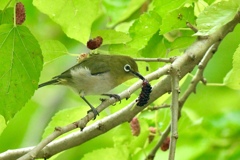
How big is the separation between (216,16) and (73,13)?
371 millimetres

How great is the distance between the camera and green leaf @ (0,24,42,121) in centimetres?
118

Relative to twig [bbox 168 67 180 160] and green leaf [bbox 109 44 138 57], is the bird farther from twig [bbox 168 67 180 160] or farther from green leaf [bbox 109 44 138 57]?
twig [bbox 168 67 180 160]

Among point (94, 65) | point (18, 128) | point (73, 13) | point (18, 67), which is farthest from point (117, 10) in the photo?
point (18, 128)

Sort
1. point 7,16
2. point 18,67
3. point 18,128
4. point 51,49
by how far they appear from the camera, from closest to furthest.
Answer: point 18,67
point 7,16
point 51,49
point 18,128

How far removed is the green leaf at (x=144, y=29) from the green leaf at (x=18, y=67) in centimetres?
29

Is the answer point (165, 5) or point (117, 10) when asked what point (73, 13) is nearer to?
point (165, 5)

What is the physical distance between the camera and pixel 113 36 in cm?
137

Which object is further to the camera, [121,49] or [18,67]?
[121,49]

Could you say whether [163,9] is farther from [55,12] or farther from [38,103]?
[38,103]

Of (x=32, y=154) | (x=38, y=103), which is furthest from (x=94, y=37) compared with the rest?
(x=38, y=103)

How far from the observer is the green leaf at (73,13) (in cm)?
131

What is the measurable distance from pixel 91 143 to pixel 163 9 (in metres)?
1.32

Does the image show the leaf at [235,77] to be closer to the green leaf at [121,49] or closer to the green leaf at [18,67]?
the green leaf at [121,49]

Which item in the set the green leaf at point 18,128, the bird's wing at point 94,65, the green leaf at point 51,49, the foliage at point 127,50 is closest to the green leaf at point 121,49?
the foliage at point 127,50
